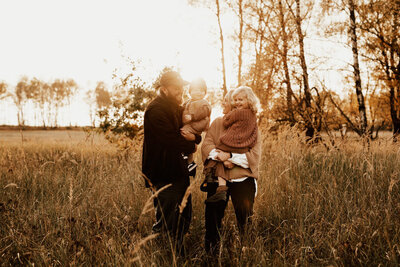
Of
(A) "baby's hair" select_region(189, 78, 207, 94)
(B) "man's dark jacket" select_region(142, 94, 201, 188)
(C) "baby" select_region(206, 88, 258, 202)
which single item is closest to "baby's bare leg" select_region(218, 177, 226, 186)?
(C) "baby" select_region(206, 88, 258, 202)

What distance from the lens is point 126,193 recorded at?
4.35m

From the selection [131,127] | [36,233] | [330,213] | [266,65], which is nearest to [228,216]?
[330,213]

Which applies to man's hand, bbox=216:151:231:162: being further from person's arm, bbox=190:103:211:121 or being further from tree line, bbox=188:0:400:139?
tree line, bbox=188:0:400:139

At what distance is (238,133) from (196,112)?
52 cm

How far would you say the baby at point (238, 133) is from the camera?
2883mm

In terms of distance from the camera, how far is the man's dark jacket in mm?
2865

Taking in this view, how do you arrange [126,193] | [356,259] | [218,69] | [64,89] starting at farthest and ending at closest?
[64,89]
[218,69]
[126,193]
[356,259]

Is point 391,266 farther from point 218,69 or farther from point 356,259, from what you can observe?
point 218,69

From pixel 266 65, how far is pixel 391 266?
8050 mm

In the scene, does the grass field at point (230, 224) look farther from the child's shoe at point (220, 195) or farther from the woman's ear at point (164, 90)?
the woman's ear at point (164, 90)

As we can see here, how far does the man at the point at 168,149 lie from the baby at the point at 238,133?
0.35m

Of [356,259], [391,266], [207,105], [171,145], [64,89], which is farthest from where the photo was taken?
[64,89]

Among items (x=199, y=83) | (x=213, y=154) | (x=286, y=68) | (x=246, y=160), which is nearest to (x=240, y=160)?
(x=246, y=160)

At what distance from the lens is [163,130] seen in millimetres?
2852
